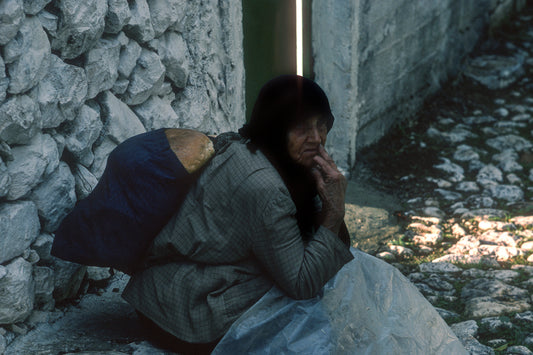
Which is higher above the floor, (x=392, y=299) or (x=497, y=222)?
(x=392, y=299)

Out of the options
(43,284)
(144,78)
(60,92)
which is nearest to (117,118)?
(144,78)

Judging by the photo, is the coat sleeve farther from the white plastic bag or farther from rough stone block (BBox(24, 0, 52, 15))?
rough stone block (BBox(24, 0, 52, 15))

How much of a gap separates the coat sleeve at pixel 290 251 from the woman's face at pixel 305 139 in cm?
24

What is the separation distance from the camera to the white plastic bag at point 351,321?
212 cm

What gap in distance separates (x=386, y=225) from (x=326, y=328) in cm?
259

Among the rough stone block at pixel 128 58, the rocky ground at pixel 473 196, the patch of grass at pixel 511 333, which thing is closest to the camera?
the rough stone block at pixel 128 58

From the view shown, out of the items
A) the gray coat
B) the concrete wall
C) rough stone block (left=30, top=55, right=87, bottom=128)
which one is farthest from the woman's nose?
the concrete wall

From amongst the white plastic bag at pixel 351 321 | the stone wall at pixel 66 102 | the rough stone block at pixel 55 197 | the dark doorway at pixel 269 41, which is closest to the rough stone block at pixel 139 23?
the stone wall at pixel 66 102

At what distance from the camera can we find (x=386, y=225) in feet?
15.3

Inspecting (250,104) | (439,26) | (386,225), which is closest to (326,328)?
(386,225)

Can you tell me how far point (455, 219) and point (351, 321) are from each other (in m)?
2.67

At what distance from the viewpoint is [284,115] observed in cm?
223

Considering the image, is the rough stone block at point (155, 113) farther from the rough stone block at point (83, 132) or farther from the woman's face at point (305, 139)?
the woman's face at point (305, 139)

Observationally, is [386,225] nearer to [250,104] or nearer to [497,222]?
[497,222]
